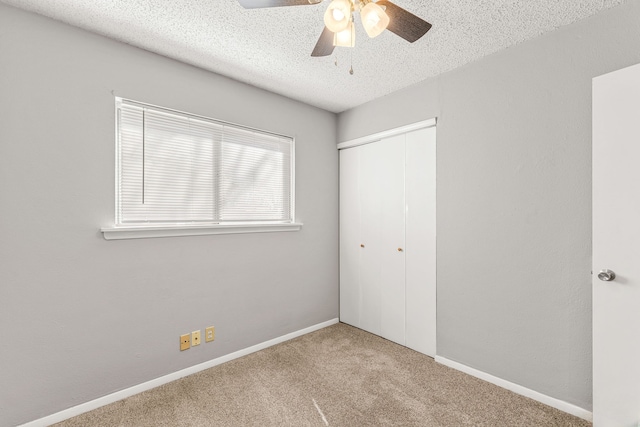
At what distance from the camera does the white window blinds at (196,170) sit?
2.08 metres

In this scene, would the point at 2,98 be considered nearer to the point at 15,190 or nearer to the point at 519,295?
the point at 15,190

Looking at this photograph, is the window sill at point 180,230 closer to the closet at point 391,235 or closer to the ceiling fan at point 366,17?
the closet at point 391,235

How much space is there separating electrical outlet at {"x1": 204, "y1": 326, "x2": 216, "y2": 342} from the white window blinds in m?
0.87

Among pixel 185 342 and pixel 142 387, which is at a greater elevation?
pixel 185 342

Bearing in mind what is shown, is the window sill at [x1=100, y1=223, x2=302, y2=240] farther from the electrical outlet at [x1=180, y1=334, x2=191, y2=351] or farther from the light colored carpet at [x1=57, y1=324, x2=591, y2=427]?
the light colored carpet at [x1=57, y1=324, x2=591, y2=427]

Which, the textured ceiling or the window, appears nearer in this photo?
the textured ceiling

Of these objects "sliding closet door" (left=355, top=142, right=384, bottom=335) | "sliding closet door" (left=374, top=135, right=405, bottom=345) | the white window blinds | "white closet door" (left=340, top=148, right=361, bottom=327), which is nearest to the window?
the white window blinds

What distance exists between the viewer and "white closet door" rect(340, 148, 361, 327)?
10.7ft

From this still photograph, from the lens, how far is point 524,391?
6.64 ft

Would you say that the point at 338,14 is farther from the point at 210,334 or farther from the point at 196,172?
the point at 210,334

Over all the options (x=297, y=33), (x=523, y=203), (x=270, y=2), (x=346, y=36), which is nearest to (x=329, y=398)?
(x=523, y=203)

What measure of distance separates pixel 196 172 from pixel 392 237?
1869 millimetres

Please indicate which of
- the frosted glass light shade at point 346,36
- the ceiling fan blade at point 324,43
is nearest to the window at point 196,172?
the ceiling fan blade at point 324,43

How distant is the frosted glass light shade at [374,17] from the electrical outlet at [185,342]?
237 centimetres
